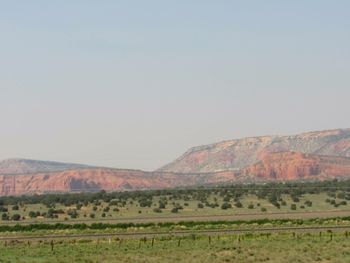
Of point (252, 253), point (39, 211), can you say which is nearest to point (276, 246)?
point (252, 253)

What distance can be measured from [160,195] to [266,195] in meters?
22.3

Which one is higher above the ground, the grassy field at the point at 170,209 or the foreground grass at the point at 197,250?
the grassy field at the point at 170,209

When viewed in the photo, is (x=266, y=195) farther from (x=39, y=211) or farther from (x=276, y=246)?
(x=276, y=246)

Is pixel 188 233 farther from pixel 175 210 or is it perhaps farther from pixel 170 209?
pixel 170 209

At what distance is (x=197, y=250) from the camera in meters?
47.6

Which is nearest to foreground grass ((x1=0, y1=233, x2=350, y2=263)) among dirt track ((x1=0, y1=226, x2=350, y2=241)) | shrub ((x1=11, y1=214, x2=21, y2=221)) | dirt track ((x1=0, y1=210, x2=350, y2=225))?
dirt track ((x1=0, y1=226, x2=350, y2=241))

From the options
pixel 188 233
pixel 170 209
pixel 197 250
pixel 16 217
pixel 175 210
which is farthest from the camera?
pixel 170 209

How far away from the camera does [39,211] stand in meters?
103

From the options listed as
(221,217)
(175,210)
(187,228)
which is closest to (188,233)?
(187,228)

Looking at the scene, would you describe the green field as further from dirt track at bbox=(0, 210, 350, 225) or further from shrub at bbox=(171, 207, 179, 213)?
shrub at bbox=(171, 207, 179, 213)

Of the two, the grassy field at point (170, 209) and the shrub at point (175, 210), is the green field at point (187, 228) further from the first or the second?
the shrub at point (175, 210)

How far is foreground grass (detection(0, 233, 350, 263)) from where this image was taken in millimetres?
42969

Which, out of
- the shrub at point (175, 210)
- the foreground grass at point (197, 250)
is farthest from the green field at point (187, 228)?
the shrub at point (175, 210)

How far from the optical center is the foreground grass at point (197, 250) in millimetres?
42969
